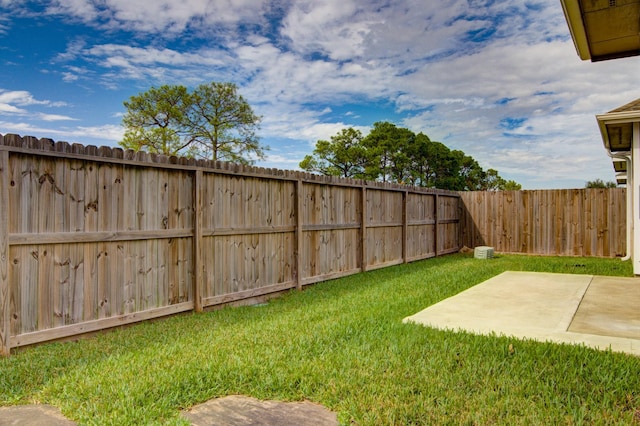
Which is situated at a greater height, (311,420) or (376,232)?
(376,232)

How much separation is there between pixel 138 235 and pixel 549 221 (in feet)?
36.7

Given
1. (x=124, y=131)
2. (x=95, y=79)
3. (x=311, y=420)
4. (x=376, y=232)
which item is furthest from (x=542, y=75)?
(x=124, y=131)

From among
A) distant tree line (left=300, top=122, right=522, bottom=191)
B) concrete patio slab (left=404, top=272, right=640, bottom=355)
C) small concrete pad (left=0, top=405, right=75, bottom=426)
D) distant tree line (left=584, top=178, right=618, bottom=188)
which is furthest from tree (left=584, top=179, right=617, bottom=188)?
small concrete pad (left=0, top=405, right=75, bottom=426)

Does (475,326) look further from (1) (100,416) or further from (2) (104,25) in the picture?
(2) (104,25)

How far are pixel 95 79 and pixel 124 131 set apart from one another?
10.5 metres

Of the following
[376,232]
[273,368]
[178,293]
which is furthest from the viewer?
[376,232]

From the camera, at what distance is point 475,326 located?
13.8 feet

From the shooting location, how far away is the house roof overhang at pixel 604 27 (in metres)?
2.41

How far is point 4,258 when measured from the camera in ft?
11.8

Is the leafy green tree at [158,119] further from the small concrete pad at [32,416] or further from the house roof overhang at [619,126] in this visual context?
the small concrete pad at [32,416]

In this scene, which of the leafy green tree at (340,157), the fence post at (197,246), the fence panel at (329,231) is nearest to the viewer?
the fence post at (197,246)

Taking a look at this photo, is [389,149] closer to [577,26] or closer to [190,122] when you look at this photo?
[190,122]

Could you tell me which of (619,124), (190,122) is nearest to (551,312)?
(619,124)

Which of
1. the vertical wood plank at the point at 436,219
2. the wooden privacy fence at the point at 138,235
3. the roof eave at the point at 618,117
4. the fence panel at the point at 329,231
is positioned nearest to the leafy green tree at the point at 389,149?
the vertical wood plank at the point at 436,219
